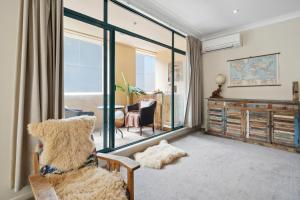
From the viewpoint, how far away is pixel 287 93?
331 cm

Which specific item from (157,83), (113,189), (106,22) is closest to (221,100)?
(157,83)

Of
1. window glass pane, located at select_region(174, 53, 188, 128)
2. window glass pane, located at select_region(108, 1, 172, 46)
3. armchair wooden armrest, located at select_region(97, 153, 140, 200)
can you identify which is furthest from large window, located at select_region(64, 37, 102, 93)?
window glass pane, located at select_region(174, 53, 188, 128)

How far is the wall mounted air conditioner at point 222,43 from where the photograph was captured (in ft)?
12.4

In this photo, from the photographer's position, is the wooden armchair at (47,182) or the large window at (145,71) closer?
the wooden armchair at (47,182)

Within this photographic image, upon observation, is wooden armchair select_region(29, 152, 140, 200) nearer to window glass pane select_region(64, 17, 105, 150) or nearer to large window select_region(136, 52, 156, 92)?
window glass pane select_region(64, 17, 105, 150)

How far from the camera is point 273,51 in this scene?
3445mm

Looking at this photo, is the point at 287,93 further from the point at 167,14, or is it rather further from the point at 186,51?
the point at 167,14

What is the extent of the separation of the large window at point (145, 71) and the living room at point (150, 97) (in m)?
0.03

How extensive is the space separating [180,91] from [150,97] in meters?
0.86

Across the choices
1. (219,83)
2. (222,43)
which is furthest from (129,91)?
(222,43)

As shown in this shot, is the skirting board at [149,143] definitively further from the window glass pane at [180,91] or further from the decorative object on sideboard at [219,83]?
the decorative object on sideboard at [219,83]

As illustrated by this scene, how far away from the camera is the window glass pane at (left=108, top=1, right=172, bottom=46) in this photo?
2.80 meters

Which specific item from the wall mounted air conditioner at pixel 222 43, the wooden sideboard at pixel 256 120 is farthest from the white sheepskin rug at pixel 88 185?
the wall mounted air conditioner at pixel 222 43

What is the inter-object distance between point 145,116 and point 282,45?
323cm
